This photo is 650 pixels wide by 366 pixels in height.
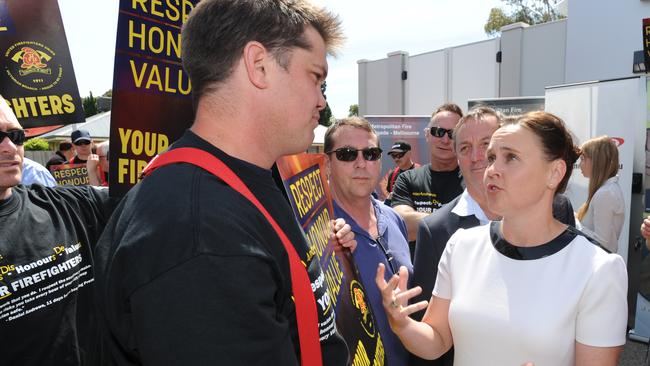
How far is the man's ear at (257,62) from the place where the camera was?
1081 mm

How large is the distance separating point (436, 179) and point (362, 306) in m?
2.54

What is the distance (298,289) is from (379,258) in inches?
54.2

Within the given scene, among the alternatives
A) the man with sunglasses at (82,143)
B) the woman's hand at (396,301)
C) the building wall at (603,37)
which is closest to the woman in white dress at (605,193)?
the woman's hand at (396,301)

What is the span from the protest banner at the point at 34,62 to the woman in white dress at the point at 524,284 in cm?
204

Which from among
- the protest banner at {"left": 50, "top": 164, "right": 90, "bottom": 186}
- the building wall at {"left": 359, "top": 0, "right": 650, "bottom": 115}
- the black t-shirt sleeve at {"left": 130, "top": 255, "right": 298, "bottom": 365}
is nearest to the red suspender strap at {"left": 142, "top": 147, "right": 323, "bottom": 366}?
the black t-shirt sleeve at {"left": 130, "top": 255, "right": 298, "bottom": 365}

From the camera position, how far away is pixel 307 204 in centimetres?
160

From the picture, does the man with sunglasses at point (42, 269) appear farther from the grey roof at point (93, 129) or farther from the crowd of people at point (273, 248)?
the grey roof at point (93, 129)

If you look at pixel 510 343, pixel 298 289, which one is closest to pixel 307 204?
pixel 298 289

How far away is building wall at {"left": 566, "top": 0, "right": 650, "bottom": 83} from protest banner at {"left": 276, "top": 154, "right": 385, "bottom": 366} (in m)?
11.4

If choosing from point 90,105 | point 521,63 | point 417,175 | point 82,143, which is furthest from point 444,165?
point 90,105

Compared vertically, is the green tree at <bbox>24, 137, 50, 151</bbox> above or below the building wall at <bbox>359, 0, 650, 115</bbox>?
below

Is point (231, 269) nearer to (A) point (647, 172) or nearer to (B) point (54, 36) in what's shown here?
(B) point (54, 36)

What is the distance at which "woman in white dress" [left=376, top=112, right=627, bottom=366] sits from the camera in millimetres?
1594

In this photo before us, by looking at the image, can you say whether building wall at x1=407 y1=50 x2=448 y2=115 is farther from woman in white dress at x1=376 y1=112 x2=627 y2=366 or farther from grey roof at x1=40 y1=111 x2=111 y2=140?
woman in white dress at x1=376 y1=112 x2=627 y2=366
